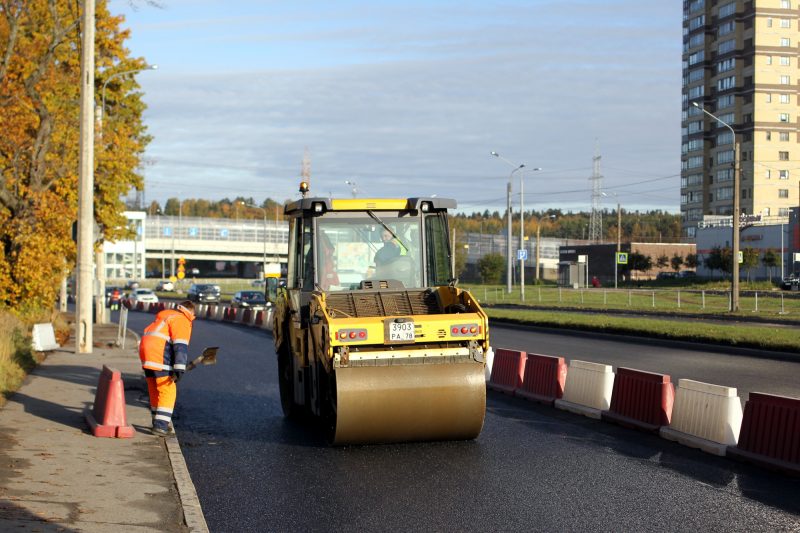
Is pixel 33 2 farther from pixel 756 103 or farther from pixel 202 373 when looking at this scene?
pixel 756 103

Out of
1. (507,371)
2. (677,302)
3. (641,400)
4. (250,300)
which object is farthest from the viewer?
(250,300)

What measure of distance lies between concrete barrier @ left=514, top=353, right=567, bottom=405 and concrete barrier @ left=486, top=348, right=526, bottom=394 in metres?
0.14

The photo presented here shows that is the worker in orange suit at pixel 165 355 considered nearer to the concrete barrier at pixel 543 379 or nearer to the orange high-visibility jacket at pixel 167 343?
the orange high-visibility jacket at pixel 167 343

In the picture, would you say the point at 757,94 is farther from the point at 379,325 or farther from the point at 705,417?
the point at 379,325

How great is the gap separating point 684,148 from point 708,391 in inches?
4801

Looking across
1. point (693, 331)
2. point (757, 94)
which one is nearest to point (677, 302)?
point (693, 331)

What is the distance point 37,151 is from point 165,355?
65.3ft

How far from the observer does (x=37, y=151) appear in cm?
2992

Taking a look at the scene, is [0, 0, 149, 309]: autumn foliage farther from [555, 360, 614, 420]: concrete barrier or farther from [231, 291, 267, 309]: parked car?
[231, 291, 267, 309]: parked car

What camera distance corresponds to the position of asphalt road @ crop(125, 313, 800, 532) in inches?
332

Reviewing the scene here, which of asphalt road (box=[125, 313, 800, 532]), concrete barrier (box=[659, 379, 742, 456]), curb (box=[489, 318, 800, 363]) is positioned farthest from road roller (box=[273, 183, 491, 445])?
curb (box=[489, 318, 800, 363])

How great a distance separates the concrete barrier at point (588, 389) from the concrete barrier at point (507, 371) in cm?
166

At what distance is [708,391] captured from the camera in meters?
11.9

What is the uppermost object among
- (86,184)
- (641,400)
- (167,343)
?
(86,184)
